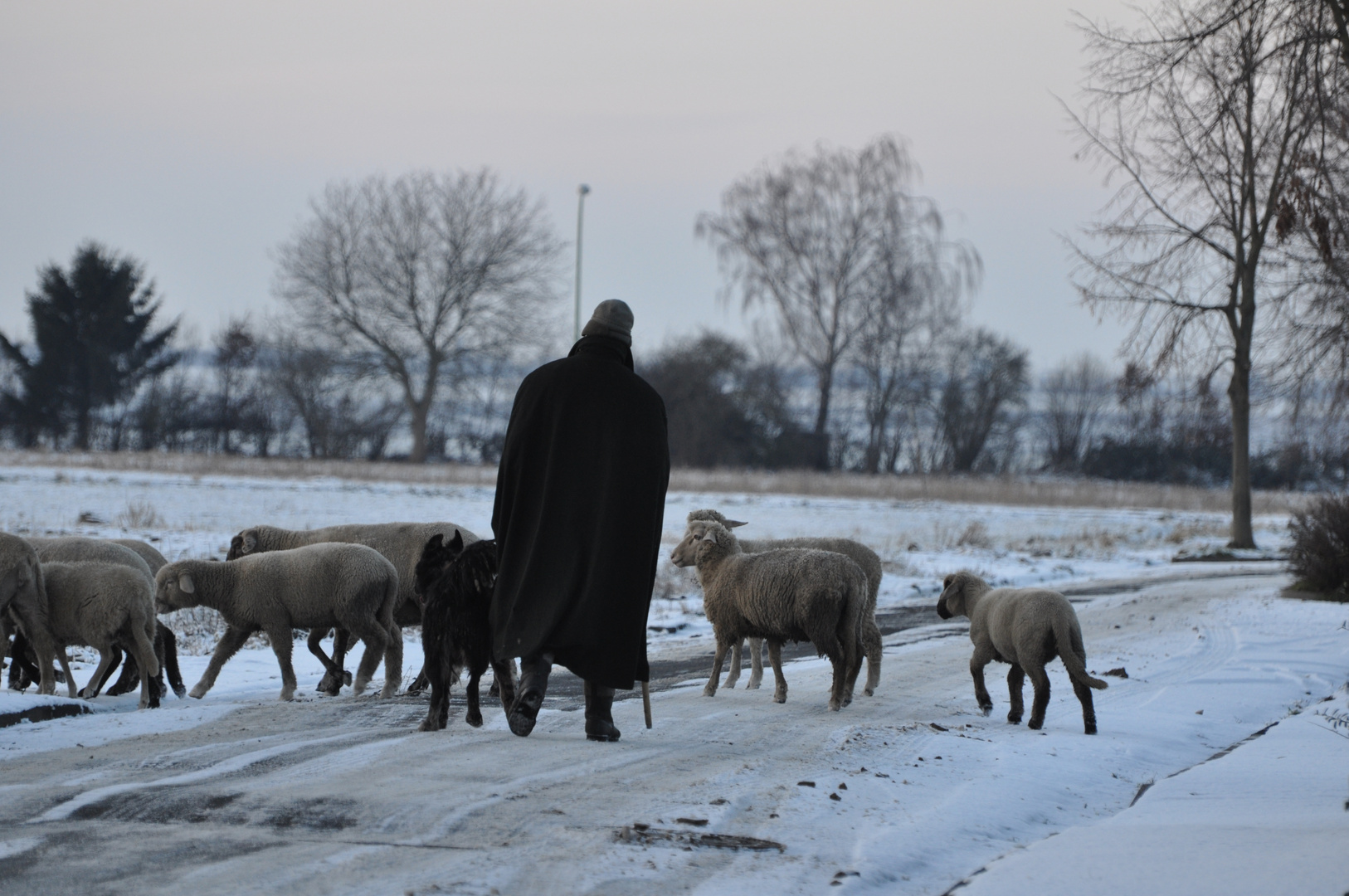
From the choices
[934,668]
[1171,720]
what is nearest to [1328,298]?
[934,668]

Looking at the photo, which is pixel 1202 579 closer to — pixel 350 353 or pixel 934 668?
pixel 934 668

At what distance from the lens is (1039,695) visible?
787 centimetres

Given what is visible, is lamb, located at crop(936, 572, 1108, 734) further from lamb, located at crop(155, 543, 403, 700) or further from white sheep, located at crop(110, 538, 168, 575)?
white sheep, located at crop(110, 538, 168, 575)

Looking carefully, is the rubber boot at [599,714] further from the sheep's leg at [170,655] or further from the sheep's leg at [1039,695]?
the sheep's leg at [170,655]

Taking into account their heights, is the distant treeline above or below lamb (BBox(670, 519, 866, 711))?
above

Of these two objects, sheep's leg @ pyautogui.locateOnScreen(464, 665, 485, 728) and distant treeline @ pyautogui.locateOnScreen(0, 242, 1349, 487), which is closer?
sheep's leg @ pyautogui.locateOnScreen(464, 665, 485, 728)

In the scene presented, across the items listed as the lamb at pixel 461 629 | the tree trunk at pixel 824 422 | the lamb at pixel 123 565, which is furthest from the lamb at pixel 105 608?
the tree trunk at pixel 824 422

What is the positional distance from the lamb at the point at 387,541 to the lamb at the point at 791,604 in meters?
2.46

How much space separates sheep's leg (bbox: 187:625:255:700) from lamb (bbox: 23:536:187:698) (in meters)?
0.11

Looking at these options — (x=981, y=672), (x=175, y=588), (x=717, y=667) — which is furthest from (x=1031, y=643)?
(x=175, y=588)

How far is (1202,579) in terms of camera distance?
19719 millimetres

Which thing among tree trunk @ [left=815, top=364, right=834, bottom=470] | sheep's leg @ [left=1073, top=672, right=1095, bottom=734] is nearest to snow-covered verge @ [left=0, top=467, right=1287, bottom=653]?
sheep's leg @ [left=1073, top=672, right=1095, bottom=734]

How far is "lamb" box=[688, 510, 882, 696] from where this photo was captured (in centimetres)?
946

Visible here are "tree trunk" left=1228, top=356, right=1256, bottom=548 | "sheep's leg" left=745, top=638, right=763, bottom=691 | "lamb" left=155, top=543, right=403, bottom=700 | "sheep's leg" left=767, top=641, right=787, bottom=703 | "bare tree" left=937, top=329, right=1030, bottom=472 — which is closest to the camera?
"sheep's leg" left=767, top=641, right=787, bottom=703
